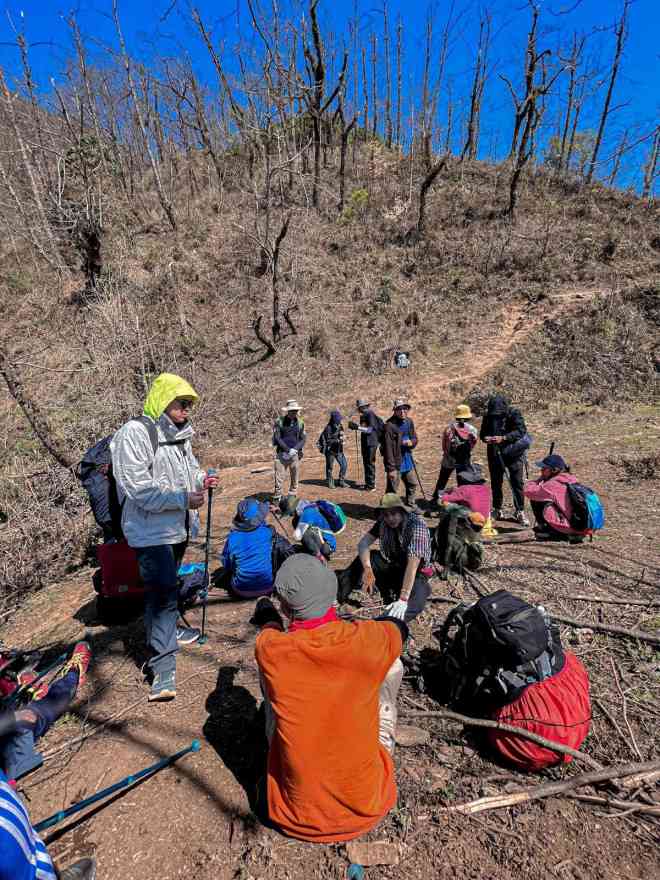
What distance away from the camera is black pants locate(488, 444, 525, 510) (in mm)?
6543

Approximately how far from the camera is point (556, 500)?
5.57 m

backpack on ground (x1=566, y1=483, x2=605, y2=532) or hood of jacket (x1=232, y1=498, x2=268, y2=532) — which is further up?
hood of jacket (x1=232, y1=498, x2=268, y2=532)

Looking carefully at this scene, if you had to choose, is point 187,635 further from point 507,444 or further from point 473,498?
point 507,444

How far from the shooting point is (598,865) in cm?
206

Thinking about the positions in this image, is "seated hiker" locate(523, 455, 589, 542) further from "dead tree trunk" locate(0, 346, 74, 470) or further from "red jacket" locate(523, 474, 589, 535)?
"dead tree trunk" locate(0, 346, 74, 470)

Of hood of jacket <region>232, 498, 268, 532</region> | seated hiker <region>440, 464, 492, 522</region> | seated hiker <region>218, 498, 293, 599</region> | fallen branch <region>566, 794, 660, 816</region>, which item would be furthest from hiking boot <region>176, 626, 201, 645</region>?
seated hiker <region>440, 464, 492, 522</region>

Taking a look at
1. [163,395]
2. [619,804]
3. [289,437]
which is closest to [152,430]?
[163,395]

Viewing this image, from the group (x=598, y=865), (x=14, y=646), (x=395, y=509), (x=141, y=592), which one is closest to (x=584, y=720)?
(x=598, y=865)

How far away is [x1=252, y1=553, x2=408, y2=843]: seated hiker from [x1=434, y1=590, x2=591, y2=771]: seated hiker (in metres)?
0.88

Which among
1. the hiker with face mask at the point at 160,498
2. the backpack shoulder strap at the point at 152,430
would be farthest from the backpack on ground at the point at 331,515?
the backpack shoulder strap at the point at 152,430

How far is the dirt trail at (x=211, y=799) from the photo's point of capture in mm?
2102

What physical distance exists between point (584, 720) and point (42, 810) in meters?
3.02

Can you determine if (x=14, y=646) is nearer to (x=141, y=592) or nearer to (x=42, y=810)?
(x=141, y=592)

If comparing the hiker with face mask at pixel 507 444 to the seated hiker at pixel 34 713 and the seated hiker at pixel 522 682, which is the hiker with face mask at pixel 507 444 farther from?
the seated hiker at pixel 34 713
